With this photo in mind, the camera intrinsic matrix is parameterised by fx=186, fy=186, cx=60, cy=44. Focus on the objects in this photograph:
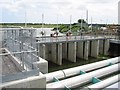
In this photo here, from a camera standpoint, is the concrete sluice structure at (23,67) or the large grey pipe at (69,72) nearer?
the concrete sluice structure at (23,67)

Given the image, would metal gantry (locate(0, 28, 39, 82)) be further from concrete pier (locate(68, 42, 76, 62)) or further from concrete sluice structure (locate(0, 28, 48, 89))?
concrete pier (locate(68, 42, 76, 62))

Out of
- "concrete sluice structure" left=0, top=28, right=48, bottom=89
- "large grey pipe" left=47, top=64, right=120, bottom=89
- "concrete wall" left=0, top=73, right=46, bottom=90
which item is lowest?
"large grey pipe" left=47, top=64, right=120, bottom=89

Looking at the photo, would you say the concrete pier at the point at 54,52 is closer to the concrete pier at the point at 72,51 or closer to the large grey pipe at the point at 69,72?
the concrete pier at the point at 72,51

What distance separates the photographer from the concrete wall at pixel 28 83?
261 inches

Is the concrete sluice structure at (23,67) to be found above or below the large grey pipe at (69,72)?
above

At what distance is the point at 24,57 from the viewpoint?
8.34 metres

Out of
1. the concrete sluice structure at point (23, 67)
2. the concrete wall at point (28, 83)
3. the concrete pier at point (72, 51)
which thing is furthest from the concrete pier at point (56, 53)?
the concrete wall at point (28, 83)

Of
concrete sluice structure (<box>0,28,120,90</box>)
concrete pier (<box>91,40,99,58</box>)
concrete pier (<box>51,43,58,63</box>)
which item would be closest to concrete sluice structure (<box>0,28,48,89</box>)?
concrete sluice structure (<box>0,28,120,90</box>)

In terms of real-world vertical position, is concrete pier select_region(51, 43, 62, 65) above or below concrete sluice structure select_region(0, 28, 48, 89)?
below

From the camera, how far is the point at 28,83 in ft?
22.6

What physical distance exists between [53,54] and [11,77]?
16313 mm

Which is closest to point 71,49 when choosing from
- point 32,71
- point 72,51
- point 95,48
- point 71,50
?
point 71,50

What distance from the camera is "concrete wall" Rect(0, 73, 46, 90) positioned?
663 centimetres

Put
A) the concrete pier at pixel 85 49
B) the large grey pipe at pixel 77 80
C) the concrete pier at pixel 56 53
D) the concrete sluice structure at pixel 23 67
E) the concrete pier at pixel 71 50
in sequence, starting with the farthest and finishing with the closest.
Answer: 1. the concrete pier at pixel 85 49
2. the concrete pier at pixel 71 50
3. the concrete pier at pixel 56 53
4. the large grey pipe at pixel 77 80
5. the concrete sluice structure at pixel 23 67
